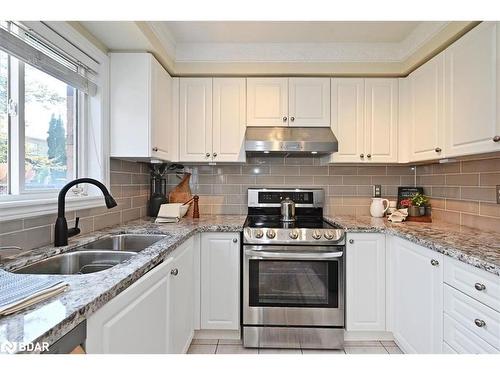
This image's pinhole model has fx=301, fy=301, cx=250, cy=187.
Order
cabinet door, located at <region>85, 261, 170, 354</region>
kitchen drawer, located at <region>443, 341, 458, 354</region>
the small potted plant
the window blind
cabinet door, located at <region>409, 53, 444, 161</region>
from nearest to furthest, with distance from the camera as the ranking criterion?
cabinet door, located at <region>85, 261, 170, 354</region> < the window blind < kitchen drawer, located at <region>443, 341, 458, 354</region> < cabinet door, located at <region>409, 53, 444, 161</region> < the small potted plant

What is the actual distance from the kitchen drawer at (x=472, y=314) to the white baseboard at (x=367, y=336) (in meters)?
0.82

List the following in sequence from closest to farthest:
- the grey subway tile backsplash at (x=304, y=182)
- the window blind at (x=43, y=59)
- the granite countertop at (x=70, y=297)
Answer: the granite countertop at (x=70, y=297)
the window blind at (x=43, y=59)
the grey subway tile backsplash at (x=304, y=182)

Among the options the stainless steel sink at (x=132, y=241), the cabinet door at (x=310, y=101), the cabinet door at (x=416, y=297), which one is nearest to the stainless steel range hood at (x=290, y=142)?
the cabinet door at (x=310, y=101)

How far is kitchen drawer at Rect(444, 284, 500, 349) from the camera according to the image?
1.21m

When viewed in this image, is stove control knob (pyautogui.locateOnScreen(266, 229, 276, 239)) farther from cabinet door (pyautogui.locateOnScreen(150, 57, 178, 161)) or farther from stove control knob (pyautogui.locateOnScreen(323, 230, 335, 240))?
cabinet door (pyautogui.locateOnScreen(150, 57, 178, 161))

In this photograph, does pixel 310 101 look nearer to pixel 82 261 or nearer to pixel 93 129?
pixel 93 129

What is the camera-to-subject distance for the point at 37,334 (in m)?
0.66

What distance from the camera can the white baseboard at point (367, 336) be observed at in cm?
224

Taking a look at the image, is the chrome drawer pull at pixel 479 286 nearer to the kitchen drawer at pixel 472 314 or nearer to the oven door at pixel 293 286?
the kitchen drawer at pixel 472 314

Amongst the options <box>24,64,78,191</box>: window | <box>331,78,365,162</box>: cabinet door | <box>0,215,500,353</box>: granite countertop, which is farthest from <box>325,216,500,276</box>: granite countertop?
<box>24,64,78,191</box>: window

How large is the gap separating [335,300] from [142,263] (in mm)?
1534

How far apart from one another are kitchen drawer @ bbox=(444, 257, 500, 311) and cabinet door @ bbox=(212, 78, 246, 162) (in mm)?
1685
